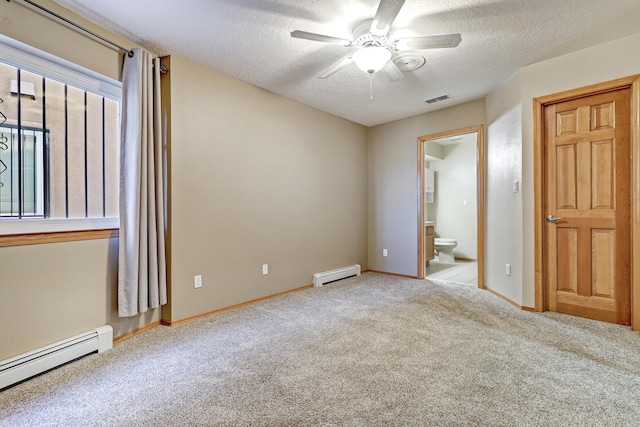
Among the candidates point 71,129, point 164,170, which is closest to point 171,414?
point 164,170

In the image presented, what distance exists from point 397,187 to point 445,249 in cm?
215

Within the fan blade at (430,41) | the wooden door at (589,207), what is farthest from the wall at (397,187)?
the fan blade at (430,41)

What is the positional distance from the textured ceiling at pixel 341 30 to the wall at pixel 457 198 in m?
3.15

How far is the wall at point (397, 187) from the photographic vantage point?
14.5 ft

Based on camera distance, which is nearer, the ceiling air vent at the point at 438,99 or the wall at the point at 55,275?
the wall at the point at 55,275

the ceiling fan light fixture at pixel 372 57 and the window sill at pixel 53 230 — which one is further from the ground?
the ceiling fan light fixture at pixel 372 57

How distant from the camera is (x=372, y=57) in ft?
7.22

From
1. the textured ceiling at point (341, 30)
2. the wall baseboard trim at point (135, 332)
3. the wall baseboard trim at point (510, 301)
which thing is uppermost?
the textured ceiling at point (341, 30)

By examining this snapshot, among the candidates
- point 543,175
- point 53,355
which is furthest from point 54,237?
point 543,175

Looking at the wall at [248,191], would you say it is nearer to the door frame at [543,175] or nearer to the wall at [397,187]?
the wall at [397,187]

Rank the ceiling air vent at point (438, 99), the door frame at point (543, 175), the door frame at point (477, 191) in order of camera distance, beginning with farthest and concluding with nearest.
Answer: the door frame at point (477, 191), the ceiling air vent at point (438, 99), the door frame at point (543, 175)

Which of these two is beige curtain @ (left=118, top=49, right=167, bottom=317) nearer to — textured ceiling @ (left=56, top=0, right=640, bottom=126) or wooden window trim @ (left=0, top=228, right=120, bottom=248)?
wooden window trim @ (left=0, top=228, right=120, bottom=248)

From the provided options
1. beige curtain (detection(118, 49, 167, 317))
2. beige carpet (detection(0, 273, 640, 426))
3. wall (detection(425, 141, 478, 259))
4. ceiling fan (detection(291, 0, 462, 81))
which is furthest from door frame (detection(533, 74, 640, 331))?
beige curtain (detection(118, 49, 167, 317))

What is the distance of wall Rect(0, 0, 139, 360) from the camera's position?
180cm
